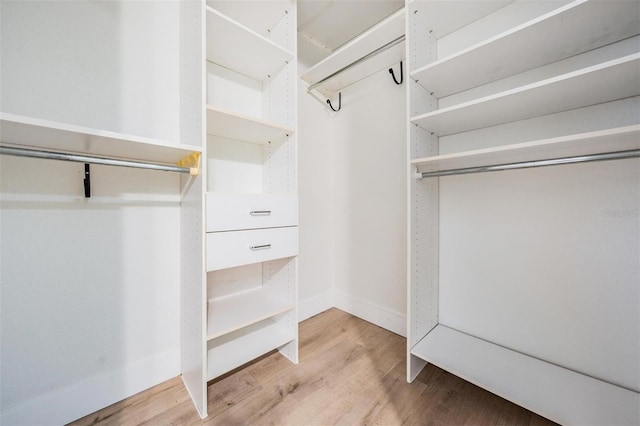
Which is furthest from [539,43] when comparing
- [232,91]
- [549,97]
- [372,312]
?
[372,312]

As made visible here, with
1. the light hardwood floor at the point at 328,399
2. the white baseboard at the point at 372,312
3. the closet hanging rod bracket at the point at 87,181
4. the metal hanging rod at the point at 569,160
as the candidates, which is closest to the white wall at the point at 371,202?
the white baseboard at the point at 372,312

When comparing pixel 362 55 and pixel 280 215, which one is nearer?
pixel 280 215

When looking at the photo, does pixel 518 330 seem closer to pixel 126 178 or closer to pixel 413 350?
pixel 413 350

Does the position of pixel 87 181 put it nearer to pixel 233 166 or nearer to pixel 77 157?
pixel 77 157

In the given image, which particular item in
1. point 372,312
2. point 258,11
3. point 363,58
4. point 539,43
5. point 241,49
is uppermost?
point 258,11

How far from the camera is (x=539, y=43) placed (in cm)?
101

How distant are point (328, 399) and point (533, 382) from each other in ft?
2.98

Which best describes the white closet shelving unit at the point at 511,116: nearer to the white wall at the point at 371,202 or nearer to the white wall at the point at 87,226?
the white wall at the point at 371,202

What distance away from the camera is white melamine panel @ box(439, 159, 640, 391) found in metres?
1.00

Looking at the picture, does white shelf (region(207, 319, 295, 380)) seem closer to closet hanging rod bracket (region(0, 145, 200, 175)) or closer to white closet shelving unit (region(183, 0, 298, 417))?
white closet shelving unit (region(183, 0, 298, 417))

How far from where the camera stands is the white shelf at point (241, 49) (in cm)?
115

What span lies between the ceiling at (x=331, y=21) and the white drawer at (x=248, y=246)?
1.47m

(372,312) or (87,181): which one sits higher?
(87,181)

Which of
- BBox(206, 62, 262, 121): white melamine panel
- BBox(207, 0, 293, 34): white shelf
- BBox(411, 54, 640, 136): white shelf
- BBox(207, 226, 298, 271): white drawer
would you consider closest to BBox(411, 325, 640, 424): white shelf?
BBox(207, 226, 298, 271): white drawer
